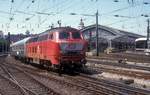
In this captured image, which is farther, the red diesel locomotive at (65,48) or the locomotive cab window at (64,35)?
the locomotive cab window at (64,35)

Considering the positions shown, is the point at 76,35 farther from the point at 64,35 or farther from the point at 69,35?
the point at 64,35

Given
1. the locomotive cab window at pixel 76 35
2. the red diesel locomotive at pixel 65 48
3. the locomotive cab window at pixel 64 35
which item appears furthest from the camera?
the locomotive cab window at pixel 76 35

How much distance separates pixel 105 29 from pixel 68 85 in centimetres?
8698

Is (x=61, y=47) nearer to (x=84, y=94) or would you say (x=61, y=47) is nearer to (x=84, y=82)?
(x=84, y=82)

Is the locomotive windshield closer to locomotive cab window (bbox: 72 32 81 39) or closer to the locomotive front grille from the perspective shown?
locomotive cab window (bbox: 72 32 81 39)

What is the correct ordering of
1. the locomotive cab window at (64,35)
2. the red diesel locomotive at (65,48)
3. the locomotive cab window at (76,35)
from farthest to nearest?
the locomotive cab window at (76,35) < the locomotive cab window at (64,35) < the red diesel locomotive at (65,48)

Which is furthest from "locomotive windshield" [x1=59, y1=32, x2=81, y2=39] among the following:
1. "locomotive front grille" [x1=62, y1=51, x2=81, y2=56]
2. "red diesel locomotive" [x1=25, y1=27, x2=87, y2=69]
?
"locomotive front grille" [x1=62, y1=51, x2=81, y2=56]

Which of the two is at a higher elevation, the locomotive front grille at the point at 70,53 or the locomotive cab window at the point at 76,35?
the locomotive cab window at the point at 76,35

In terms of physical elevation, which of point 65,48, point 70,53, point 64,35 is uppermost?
point 64,35

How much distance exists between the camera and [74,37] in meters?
25.0

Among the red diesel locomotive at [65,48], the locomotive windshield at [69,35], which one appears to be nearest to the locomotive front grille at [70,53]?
the red diesel locomotive at [65,48]

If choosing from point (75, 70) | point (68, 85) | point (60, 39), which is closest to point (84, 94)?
point (68, 85)

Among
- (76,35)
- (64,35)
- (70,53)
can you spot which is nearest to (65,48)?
(70,53)

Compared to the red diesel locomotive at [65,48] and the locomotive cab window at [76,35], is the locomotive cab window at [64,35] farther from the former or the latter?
the locomotive cab window at [76,35]
